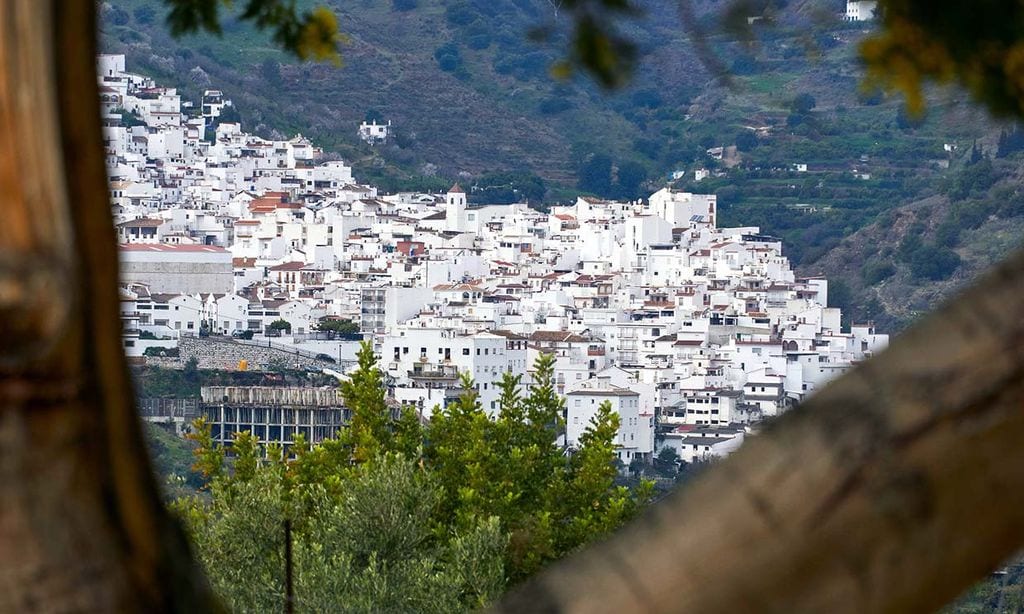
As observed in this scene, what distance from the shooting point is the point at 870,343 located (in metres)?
22.7

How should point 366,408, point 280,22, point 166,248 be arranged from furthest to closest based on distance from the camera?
1. point 166,248
2. point 366,408
3. point 280,22

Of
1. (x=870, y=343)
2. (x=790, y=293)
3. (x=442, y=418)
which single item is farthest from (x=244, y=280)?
(x=442, y=418)

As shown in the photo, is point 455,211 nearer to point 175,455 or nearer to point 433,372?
point 433,372

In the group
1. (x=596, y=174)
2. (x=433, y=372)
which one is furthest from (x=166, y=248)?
(x=596, y=174)

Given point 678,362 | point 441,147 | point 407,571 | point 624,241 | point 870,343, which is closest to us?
point 407,571

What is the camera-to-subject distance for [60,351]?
→ 22.9 inches

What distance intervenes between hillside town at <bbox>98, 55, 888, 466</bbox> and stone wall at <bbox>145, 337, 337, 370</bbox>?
0.88ft

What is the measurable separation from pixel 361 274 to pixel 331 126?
10.4 m

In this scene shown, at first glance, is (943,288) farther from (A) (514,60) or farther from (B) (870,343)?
(A) (514,60)

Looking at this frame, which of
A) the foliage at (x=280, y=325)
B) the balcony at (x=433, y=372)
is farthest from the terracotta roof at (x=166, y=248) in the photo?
the balcony at (x=433, y=372)

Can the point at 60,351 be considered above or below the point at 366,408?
above

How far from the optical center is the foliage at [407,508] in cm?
526

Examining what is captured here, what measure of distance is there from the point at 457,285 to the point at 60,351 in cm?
3372

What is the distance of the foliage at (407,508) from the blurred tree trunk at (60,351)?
14.5 feet
